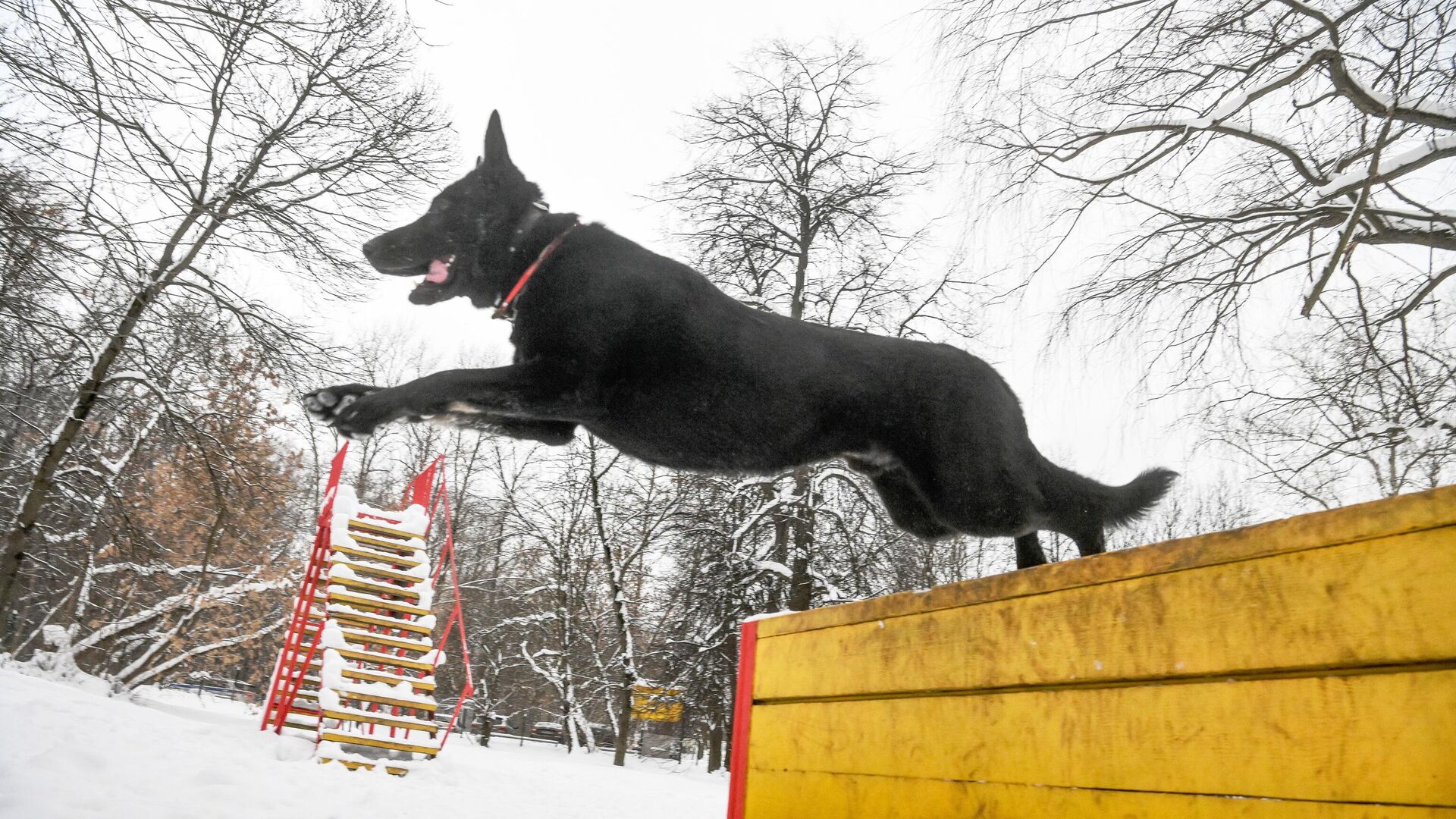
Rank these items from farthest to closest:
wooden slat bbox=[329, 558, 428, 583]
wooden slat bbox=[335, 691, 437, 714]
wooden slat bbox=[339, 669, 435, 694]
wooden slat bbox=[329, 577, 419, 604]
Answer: wooden slat bbox=[329, 558, 428, 583]
wooden slat bbox=[329, 577, 419, 604]
wooden slat bbox=[339, 669, 435, 694]
wooden slat bbox=[335, 691, 437, 714]

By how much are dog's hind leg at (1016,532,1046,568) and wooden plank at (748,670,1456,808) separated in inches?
46.8

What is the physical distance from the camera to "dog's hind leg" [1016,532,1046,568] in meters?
3.21

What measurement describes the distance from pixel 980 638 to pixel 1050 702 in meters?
0.25

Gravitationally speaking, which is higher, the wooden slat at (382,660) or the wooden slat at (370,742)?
the wooden slat at (382,660)

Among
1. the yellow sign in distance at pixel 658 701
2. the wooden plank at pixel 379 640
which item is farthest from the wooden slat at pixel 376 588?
the yellow sign in distance at pixel 658 701

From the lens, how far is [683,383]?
9.11 ft

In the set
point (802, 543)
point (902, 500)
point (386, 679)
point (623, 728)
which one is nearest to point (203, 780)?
point (386, 679)

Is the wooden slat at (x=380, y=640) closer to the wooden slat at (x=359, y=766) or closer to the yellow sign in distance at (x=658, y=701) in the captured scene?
the wooden slat at (x=359, y=766)

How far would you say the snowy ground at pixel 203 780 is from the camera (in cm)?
441

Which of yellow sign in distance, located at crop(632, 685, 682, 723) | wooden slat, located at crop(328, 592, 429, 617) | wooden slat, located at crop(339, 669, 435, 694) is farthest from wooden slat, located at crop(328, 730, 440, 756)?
yellow sign in distance, located at crop(632, 685, 682, 723)

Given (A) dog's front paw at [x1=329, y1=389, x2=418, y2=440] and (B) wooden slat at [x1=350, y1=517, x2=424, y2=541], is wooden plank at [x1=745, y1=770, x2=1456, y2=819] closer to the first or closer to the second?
(A) dog's front paw at [x1=329, y1=389, x2=418, y2=440]

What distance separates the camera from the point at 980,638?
6.73ft

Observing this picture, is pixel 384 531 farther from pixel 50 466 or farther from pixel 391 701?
pixel 50 466

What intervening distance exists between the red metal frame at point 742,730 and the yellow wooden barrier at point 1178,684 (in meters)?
0.49
